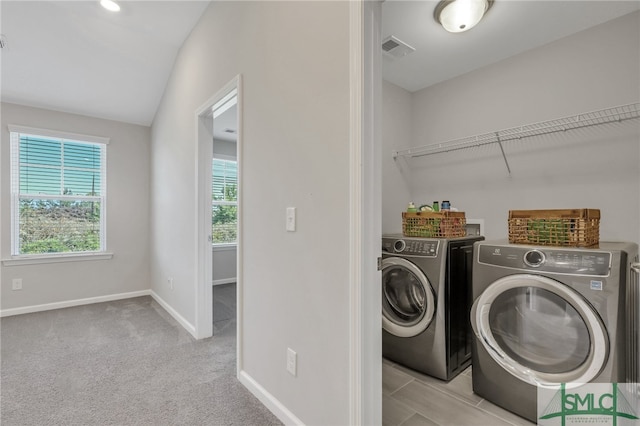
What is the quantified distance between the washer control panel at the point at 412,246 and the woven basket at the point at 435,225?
0.14 m

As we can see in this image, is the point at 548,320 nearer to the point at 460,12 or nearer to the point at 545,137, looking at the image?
the point at 545,137

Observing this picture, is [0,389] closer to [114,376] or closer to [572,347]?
[114,376]

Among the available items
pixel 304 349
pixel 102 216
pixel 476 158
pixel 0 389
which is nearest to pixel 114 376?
pixel 0 389

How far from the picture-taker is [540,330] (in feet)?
5.19

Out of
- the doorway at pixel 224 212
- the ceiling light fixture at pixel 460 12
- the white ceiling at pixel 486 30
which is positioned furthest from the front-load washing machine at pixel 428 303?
the doorway at pixel 224 212

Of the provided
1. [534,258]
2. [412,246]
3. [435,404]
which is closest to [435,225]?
[412,246]

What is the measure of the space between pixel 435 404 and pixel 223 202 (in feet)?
13.4

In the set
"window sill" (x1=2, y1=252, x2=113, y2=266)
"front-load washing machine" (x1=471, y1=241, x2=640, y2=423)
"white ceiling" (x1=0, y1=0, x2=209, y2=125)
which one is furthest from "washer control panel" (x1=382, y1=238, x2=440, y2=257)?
"window sill" (x1=2, y1=252, x2=113, y2=266)

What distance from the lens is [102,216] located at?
3.83m

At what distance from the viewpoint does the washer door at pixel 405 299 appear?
2051mm

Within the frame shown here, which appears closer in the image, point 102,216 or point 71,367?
point 71,367

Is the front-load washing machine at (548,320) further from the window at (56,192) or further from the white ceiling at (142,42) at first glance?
the window at (56,192)

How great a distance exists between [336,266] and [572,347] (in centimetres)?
126

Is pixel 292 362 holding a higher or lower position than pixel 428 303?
lower
